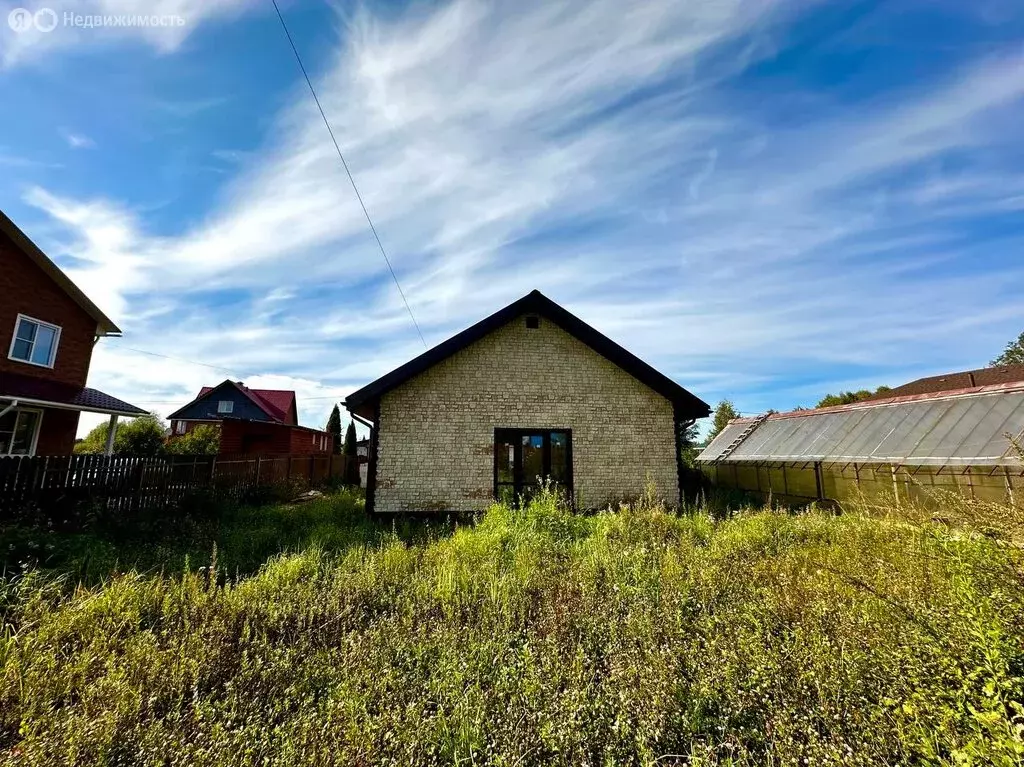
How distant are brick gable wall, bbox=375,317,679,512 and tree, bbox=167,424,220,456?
20555 mm

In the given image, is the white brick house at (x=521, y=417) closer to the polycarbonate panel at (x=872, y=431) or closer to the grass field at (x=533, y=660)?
the polycarbonate panel at (x=872, y=431)

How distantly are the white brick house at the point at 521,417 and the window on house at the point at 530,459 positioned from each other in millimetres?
25

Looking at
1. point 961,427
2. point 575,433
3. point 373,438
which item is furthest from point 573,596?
point 961,427

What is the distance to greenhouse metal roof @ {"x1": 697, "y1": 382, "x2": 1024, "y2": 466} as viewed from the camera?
8.95 m

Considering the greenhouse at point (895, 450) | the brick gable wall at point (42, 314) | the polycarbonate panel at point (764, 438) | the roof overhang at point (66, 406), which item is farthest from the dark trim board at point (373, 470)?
the brick gable wall at point (42, 314)

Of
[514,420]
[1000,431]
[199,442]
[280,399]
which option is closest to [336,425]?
[280,399]

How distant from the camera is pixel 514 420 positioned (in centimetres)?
1088

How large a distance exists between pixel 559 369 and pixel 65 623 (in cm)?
923

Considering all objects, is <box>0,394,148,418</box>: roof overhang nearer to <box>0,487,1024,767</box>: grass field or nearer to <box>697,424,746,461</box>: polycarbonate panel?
<box>0,487,1024,767</box>: grass field

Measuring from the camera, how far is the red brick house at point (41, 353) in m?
13.2

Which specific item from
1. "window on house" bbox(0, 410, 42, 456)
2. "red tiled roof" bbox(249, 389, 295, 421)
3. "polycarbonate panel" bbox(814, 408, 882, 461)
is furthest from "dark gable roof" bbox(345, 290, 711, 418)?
"red tiled roof" bbox(249, 389, 295, 421)

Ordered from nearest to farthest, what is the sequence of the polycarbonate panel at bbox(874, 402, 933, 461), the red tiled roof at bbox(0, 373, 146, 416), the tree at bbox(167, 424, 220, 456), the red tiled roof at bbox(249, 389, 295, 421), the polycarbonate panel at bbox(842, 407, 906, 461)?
the polycarbonate panel at bbox(874, 402, 933, 461), the polycarbonate panel at bbox(842, 407, 906, 461), the red tiled roof at bbox(0, 373, 146, 416), the tree at bbox(167, 424, 220, 456), the red tiled roof at bbox(249, 389, 295, 421)

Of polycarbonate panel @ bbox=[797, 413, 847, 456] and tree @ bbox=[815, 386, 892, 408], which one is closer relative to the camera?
polycarbonate panel @ bbox=[797, 413, 847, 456]

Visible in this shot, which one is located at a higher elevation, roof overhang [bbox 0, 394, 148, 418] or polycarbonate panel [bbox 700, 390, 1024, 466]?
roof overhang [bbox 0, 394, 148, 418]
